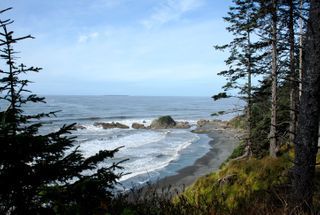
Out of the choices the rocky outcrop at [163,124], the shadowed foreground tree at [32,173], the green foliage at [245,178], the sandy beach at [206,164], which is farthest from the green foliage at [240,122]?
the shadowed foreground tree at [32,173]

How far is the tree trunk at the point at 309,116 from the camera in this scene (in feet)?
17.8

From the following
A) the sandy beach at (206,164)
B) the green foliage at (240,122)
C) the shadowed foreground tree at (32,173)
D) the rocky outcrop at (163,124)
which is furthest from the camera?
the rocky outcrop at (163,124)

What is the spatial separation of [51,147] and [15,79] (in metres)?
0.99

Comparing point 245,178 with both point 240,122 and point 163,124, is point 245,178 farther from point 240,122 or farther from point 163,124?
point 163,124

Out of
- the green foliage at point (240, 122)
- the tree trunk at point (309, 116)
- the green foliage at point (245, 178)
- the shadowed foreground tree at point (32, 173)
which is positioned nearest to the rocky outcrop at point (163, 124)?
the green foliage at point (240, 122)

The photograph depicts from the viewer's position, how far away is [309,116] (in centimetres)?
549

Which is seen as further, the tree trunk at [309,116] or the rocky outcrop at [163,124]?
the rocky outcrop at [163,124]

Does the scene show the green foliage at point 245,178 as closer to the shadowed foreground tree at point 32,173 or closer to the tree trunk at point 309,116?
the tree trunk at point 309,116

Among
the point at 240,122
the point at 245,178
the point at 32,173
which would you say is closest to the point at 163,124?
the point at 240,122

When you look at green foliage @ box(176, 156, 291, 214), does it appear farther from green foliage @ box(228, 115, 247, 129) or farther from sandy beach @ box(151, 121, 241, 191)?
green foliage @ box(228, 115, 247, 129)

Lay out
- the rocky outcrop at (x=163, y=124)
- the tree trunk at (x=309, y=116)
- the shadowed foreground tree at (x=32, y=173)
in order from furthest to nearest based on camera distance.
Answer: the rocky outcrop at (x=163, y=124) → the tree trunk at (x=309, y=116) → the shadowed foreground tree at (x=32, y=173)

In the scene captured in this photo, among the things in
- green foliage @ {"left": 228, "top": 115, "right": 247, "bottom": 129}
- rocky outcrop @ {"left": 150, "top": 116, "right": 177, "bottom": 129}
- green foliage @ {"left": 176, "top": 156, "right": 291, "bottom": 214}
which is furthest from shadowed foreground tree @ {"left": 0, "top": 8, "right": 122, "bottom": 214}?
rocky outcrop @ {"left": 150, "top": 116, "right": 177, "bottom": 129}

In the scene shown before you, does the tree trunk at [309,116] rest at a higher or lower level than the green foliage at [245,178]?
higher

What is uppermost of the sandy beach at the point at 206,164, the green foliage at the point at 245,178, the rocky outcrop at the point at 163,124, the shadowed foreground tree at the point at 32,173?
the shadowed foreground tree at the point at 32,173
